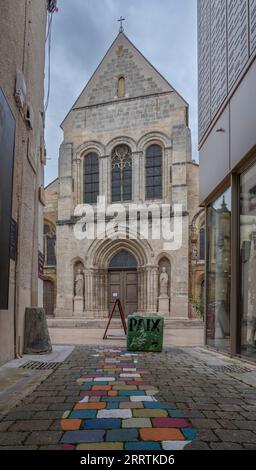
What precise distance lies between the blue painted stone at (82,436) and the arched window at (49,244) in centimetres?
2209

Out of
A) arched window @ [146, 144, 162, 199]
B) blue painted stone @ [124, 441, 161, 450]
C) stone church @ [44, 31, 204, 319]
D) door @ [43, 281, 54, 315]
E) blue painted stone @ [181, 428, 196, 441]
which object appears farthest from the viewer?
door @ [43, 281, 54, 315]

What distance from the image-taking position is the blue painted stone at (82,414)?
398cm

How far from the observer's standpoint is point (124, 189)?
2398cm

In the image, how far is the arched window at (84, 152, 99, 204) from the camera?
24.5 m

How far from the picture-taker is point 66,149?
25.3m

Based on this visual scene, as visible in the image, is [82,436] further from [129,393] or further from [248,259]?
[248,259]

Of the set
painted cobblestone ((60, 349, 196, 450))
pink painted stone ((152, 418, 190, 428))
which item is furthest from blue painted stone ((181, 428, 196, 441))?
pink painted stone ((152, 418, 190, 428))

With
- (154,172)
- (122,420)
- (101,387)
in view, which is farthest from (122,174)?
(122,420)

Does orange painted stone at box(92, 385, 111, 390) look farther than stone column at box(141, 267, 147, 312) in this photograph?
No

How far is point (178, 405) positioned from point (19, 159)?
5.40 meters

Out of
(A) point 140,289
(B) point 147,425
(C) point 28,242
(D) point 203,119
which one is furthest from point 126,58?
(B) point 147,425

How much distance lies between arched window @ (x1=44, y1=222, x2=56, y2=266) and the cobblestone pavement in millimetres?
18079

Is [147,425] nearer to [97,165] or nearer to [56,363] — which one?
[56,363]

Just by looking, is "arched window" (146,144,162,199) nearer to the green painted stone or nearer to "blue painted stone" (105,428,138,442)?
the green painted stone
